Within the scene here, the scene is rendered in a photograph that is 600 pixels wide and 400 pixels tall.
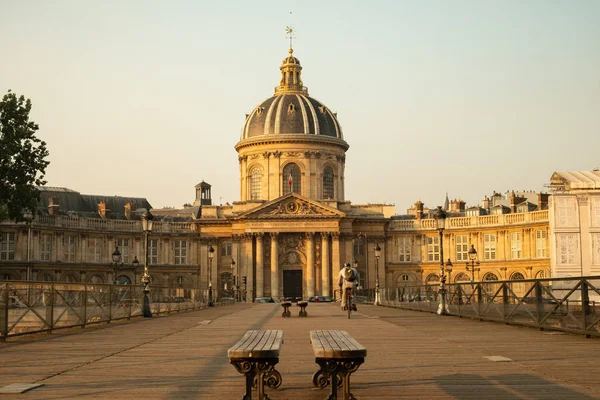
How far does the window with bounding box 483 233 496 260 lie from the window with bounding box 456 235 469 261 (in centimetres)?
220

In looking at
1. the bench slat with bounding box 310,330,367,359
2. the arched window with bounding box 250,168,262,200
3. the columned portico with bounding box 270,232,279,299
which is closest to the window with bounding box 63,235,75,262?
the columned portico with bounding box 270,232,279,299

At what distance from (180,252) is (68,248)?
14302 millimetres

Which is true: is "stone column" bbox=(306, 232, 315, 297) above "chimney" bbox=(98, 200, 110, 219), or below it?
below

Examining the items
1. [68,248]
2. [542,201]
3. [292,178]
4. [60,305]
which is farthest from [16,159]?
[542,201]

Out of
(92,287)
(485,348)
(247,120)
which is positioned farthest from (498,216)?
(485,348)

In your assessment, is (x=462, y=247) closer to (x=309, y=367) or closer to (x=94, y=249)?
(x=94, y=249)

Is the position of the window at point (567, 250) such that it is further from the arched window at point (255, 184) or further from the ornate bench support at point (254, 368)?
the ornate bench support at point (254, 368)

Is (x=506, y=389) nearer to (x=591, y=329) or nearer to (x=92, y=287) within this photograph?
(x=591, y=329)

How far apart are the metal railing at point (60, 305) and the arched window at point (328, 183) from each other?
65258 millimetres

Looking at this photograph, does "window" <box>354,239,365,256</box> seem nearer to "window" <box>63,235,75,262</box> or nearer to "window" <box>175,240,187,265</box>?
"window" <box>175,240,187,265</box>

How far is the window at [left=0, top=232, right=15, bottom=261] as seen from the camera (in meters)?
86.7

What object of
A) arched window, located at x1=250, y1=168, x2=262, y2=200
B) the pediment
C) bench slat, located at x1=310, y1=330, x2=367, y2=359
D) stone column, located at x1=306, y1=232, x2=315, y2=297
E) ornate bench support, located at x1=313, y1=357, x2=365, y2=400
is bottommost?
ornate bench support, located at x1=313, y1=357, x2=365, y2=400

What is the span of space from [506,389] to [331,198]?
300 feet

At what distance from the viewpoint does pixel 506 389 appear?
11422 millimetres
